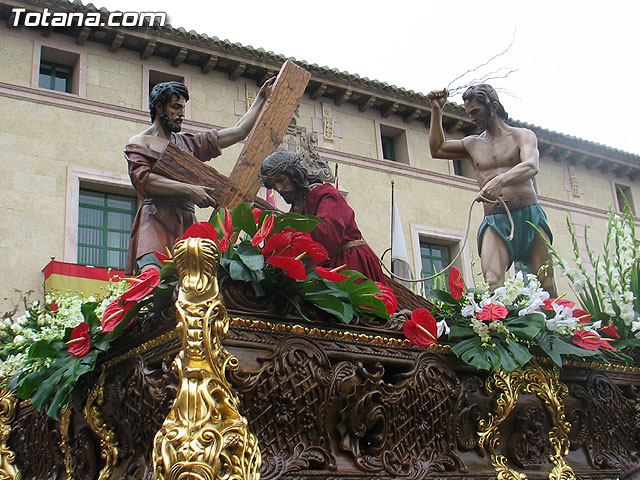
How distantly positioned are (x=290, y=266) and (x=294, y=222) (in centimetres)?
28

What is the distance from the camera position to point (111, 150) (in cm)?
1611

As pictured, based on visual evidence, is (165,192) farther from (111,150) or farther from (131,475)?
(111,150)

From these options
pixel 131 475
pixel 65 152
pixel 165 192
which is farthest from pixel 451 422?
pixel 65 152

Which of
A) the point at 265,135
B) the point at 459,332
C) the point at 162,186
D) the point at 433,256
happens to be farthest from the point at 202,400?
the point at 433,256

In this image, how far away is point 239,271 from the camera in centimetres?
287

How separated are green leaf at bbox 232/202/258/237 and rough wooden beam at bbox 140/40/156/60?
1434 centimetres

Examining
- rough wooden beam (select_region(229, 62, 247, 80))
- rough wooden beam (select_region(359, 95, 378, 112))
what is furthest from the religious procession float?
rough wooden beam (select_region(359, 95, 378, 112))

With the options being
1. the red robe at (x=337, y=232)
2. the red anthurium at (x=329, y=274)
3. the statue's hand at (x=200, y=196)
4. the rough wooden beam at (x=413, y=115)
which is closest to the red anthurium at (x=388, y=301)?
the red anthurium at (x=329, y=274)

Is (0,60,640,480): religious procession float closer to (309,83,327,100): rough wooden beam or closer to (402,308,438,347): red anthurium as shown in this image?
(402,308,438,347): red anthurium

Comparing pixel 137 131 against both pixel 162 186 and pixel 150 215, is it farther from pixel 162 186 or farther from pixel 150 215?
pixel 162 186

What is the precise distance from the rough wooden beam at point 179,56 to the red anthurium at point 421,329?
14.5m

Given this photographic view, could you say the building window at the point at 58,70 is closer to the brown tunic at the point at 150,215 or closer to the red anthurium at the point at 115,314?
the brown tunic at the point at 150,215

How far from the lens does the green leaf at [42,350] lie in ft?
11.1

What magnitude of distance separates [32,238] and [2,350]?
11.2 meters
